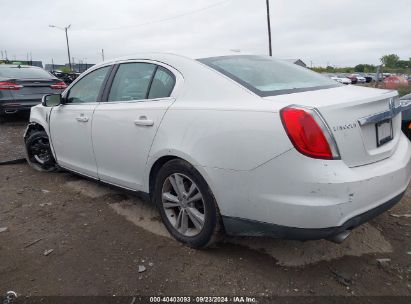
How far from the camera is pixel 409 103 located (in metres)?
5.10

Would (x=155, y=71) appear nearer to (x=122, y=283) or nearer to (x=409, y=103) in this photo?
(x=122, y=283)

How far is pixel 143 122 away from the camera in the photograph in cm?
313

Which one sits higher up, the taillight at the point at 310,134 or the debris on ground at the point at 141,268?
the taillight at the point at 310,134

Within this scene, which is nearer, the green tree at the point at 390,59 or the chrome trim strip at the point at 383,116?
the chrome trim strip at the point at 383,116

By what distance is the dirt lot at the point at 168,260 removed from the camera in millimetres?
2568

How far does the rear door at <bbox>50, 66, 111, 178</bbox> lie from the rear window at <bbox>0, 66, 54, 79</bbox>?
5.19m

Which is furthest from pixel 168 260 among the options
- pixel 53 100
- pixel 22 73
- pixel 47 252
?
pixel 22 73

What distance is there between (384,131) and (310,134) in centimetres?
76

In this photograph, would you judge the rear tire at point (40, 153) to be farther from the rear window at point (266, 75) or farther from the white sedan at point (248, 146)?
the rear window at point (266, 75)

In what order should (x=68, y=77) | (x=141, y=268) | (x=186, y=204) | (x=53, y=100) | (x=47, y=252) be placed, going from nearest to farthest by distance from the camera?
A: 1. (x=141, y=268)
2. (x=186, y=204)
3. (x=47, y=252)
4. (x=53, y=100)
5. (x=68, y=77)

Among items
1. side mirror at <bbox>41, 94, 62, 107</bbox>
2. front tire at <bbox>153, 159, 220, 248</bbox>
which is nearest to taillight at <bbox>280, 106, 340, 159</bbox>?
front tire at <bbox>153, 159, 220, 248</bbox>

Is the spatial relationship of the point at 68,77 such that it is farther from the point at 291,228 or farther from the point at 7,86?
the point at 291,228

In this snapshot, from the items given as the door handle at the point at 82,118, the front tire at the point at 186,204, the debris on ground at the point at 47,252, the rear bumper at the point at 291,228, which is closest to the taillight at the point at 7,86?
the door handle at the point at 82,118

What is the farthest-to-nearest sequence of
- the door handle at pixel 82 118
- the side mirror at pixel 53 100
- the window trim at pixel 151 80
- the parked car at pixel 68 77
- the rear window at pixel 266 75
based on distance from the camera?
the parked car at pixel 68 77, the side mirror at pixel 53 100, the door handle at pixel 82 118, the window trim at pixel 151 80, the rear window at pixel 266 75
